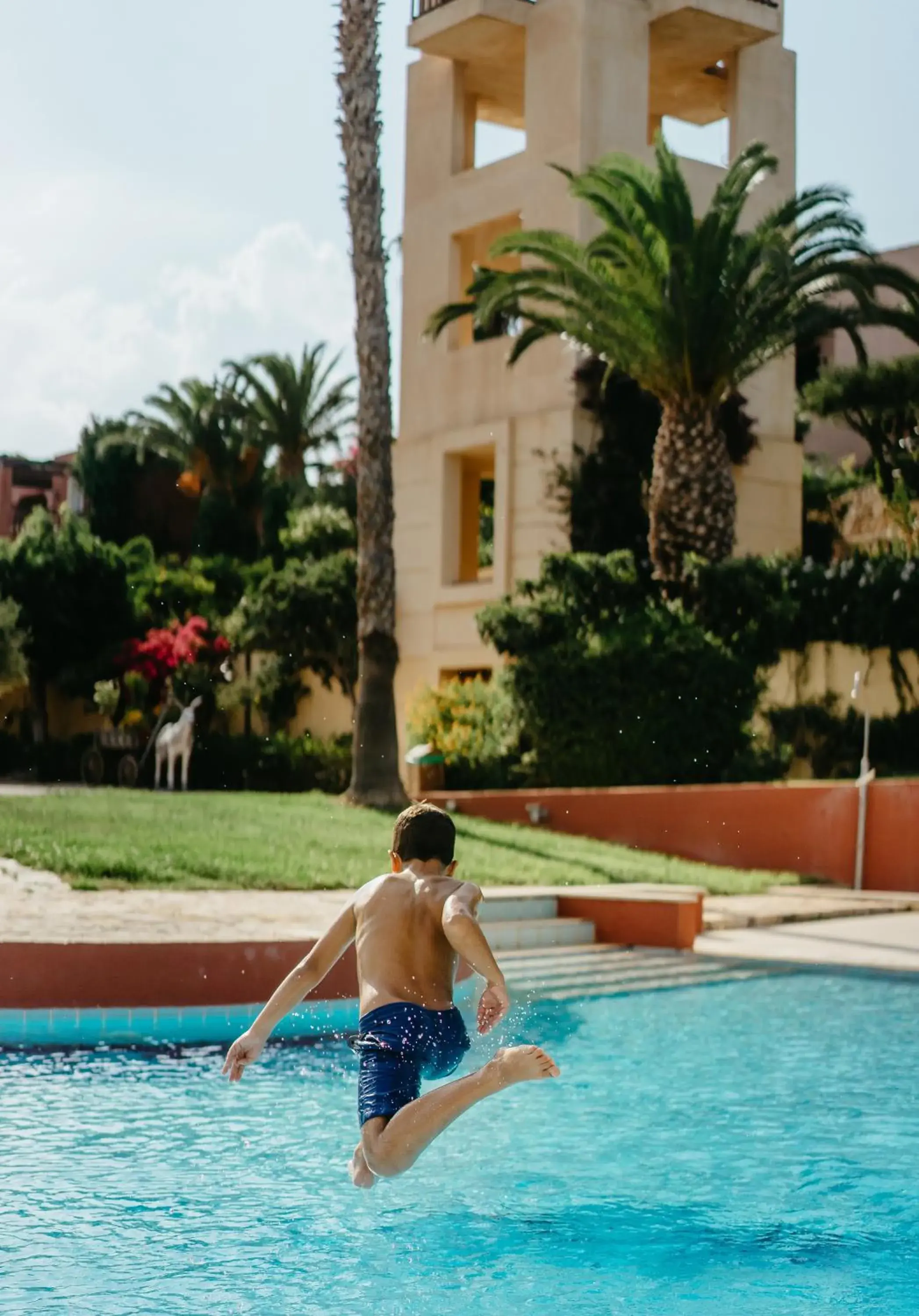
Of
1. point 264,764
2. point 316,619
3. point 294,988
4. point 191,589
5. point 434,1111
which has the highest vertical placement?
point 191,589

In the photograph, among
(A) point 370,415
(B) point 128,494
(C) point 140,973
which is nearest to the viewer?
(C) point 140,973

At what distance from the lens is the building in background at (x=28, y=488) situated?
1857 inches

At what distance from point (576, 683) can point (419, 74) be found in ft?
44.8

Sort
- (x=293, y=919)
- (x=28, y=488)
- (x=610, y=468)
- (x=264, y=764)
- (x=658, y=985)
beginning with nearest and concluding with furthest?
(x=293, y=919) → (x=658, y=985) → (x=610, y=468) → (x=264, y=764) → (x=28, y=488)

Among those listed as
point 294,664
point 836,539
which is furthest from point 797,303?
point 294,664

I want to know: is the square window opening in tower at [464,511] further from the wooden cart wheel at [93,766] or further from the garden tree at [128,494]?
the garden tree at [128,494]

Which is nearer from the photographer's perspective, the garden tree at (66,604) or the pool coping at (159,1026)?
the pool coping at (159,1026)

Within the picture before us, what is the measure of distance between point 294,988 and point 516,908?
716 centimetres

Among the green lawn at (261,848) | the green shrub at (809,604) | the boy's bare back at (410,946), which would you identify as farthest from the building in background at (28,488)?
the boy's bare back at (410,946)

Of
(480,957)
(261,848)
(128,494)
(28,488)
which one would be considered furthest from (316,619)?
(480,957)

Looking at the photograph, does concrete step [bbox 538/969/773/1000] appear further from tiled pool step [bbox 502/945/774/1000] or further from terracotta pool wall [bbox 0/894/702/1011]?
terracotta pool wall [bbox 0/894/702/1011]

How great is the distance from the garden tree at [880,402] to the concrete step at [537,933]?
20552 mm

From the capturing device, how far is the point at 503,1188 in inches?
240

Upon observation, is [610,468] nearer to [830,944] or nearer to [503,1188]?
[830,944]
